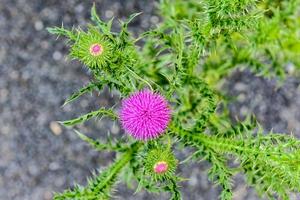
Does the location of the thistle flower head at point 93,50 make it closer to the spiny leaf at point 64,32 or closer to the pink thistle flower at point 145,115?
the spiny leaf at point 64,32

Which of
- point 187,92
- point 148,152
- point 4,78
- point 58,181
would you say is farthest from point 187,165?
point 4,78

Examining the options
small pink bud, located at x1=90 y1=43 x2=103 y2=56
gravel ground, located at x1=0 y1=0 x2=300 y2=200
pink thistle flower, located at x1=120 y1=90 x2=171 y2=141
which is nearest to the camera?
small pink bud, located at x1=90 y1=43 x2=103 y2=56

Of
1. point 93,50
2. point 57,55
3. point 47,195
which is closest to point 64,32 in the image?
point 93,50

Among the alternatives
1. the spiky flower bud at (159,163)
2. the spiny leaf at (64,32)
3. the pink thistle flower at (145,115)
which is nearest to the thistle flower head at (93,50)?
the spiny leaf at (64,32)

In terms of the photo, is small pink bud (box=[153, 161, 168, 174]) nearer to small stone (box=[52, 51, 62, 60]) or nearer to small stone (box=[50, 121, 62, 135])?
small stone (box=[50, 121, 62, 135])

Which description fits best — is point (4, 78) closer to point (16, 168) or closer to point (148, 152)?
point (16, 168)

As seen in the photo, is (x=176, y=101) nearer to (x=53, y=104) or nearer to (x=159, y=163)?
(x=159, y=163)

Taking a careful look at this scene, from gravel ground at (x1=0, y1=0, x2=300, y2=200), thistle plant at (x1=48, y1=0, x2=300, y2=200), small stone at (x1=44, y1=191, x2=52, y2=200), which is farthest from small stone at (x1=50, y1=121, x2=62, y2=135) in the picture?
thistle plant at (x1=48, y1=0, x2=300, y2=200)
